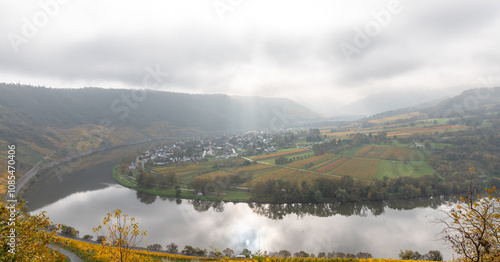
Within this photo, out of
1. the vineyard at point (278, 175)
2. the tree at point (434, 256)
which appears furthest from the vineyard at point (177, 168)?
→ the tree at point (434, 256)

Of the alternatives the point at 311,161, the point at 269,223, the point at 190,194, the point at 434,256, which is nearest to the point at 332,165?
the point at 311,161

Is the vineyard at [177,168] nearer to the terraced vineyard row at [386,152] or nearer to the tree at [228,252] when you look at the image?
the tree at [228,252]

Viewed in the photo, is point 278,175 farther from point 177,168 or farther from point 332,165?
point 177,168

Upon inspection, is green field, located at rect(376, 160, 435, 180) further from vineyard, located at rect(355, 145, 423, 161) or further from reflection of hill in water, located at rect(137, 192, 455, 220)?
reflection of hill in water, located at rect(137, 192, 455, 220)

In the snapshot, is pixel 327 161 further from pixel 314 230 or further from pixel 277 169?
pixel 314 230

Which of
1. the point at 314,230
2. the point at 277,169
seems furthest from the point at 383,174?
the point at 314,230

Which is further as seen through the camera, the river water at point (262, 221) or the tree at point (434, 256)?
the river water at point (262, 221)

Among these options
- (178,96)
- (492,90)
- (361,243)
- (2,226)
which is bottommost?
(361,243)
